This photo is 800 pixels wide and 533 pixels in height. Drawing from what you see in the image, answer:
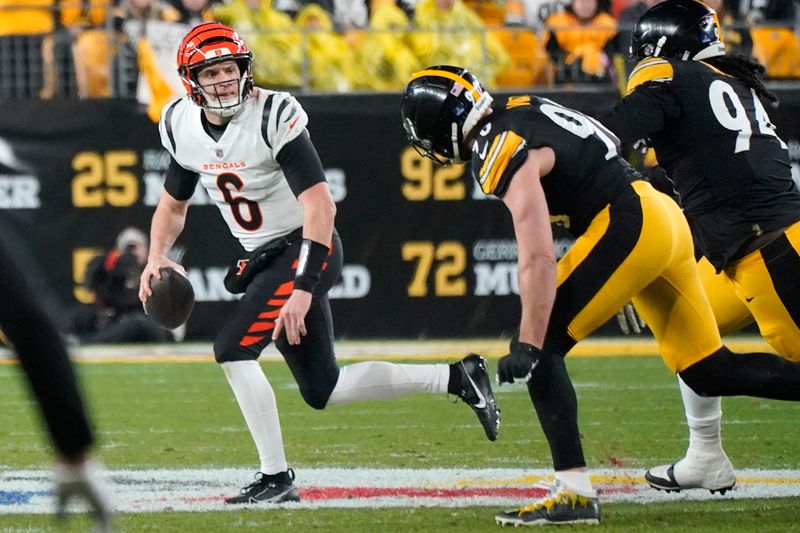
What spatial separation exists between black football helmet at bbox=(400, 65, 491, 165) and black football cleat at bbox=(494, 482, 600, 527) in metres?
1.06

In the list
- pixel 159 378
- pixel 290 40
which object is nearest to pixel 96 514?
pixel 159 378

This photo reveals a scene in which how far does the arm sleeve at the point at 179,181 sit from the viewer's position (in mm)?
4828

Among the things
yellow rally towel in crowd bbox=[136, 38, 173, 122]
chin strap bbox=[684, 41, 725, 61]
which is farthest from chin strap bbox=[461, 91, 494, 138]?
yellow rally towel in crowd bbox=[136, 38, 173, 122]

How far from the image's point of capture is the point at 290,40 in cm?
963

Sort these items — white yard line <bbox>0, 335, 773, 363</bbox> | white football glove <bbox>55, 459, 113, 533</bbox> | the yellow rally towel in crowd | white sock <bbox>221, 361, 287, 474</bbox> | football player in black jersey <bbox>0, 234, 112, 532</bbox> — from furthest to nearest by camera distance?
the yellow rally towel in crowd → white yard line <bbox>0, 335, 773, 363</bbox> → white sock <bbox>221, 361, 287, 474</bbox> → white football glove <bbox>55, 459, 113, 533</bbox> → football player in black jersey <bbox>0, 234, 112, 532</bbox>

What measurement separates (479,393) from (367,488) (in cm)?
51

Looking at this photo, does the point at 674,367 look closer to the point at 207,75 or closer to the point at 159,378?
the point at 207,75

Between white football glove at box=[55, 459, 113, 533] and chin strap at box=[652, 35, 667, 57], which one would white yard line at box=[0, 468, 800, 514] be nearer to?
chin strap at box=[652, 35, 667, 57]

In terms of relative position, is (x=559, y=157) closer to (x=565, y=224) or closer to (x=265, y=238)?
(x=565, y=224)

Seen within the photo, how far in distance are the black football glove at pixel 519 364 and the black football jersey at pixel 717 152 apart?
902mm

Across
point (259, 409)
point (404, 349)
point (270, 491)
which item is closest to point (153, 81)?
point (404, 349)

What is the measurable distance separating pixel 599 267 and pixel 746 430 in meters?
2.17

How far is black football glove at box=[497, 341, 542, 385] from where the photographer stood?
381 centimetres

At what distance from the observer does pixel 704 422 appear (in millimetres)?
4570
